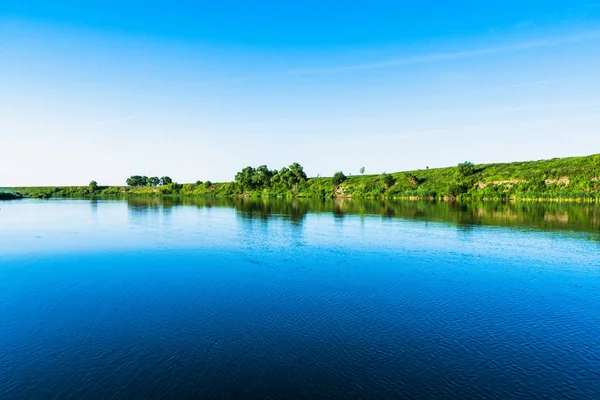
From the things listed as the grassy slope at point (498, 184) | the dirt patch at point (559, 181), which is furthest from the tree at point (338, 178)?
the dirt patch at point (559, 181)

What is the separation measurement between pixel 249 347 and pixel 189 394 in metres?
3.65

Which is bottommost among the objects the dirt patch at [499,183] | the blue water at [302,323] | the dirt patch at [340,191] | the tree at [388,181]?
the blue water at [302,323]

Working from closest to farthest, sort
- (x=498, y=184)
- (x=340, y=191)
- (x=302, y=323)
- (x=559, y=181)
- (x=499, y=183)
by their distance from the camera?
(x=302, y=323), (x=559, y=181), (x=498, y=184), (x=499, y=183), (x=340, y=191)

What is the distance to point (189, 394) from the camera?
1227 cm

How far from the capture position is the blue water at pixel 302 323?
508 inches

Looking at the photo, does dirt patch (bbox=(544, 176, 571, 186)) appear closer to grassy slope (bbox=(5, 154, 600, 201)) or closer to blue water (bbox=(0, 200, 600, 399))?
grassy slope (bbox=(5, 154, 600, 201))

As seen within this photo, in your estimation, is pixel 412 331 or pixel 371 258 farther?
pixel 371 258

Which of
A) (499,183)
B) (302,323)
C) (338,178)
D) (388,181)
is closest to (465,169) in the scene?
(499,183)

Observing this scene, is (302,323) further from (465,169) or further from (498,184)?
(465,169)

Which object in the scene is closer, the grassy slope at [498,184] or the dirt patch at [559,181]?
the grassy slope at [498,184]

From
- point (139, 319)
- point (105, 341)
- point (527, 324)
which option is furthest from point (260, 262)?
point (527, 324)

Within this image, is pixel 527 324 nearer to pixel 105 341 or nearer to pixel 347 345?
pixel 347 345

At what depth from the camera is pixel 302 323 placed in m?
18.2

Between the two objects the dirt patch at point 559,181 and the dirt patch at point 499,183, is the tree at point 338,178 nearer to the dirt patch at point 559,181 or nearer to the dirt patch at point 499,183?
the dirt patch at point 499,183
